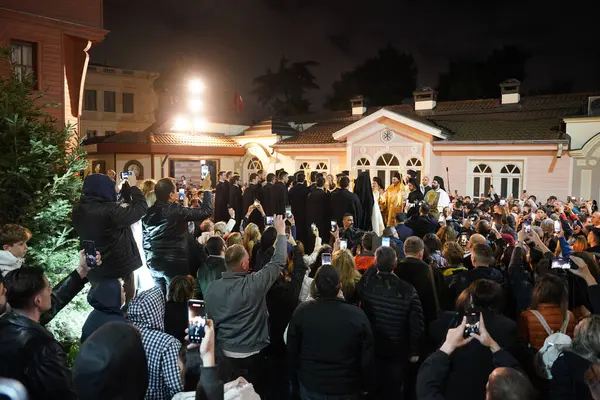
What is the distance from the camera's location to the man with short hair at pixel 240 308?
414 cm

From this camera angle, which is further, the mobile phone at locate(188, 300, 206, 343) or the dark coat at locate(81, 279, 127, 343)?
the dark coat at locate(81, 279, 127, 343)

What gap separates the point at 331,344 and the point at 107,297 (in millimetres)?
1731

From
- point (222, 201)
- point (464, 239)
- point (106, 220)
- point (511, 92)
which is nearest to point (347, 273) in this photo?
point (106, 220)

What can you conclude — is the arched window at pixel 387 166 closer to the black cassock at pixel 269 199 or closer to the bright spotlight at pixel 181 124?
the black cassock at pixel 269 199

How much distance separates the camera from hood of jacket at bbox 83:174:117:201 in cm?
489

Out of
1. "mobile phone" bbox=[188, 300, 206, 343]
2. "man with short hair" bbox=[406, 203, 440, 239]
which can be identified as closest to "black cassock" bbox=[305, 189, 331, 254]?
"man with short hair" bbox=[406, 203, 440, 239]

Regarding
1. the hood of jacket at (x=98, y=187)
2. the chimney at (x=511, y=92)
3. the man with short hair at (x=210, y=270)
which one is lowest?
the man with short hair at (x=210, y=270)

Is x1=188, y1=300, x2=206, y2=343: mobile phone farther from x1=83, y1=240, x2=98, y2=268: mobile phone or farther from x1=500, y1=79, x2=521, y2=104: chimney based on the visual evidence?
x1=500, y1=79, x2=521, y2=104: chimney

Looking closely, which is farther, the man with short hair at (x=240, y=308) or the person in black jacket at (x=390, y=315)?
the person in black jacket at (x=390, y=315)

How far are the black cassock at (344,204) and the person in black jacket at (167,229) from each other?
4578 millimetres

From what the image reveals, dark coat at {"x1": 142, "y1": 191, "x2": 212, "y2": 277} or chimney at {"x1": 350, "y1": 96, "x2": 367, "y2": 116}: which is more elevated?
chimney at {"x1": 350, "y1": 96, "x2": 367, "y2": 116}

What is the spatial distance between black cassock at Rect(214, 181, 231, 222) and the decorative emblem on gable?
42.5 ft

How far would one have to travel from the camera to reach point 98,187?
16.1 ft

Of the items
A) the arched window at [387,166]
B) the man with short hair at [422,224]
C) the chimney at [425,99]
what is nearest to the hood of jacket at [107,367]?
the man with short hair at [422,224]
